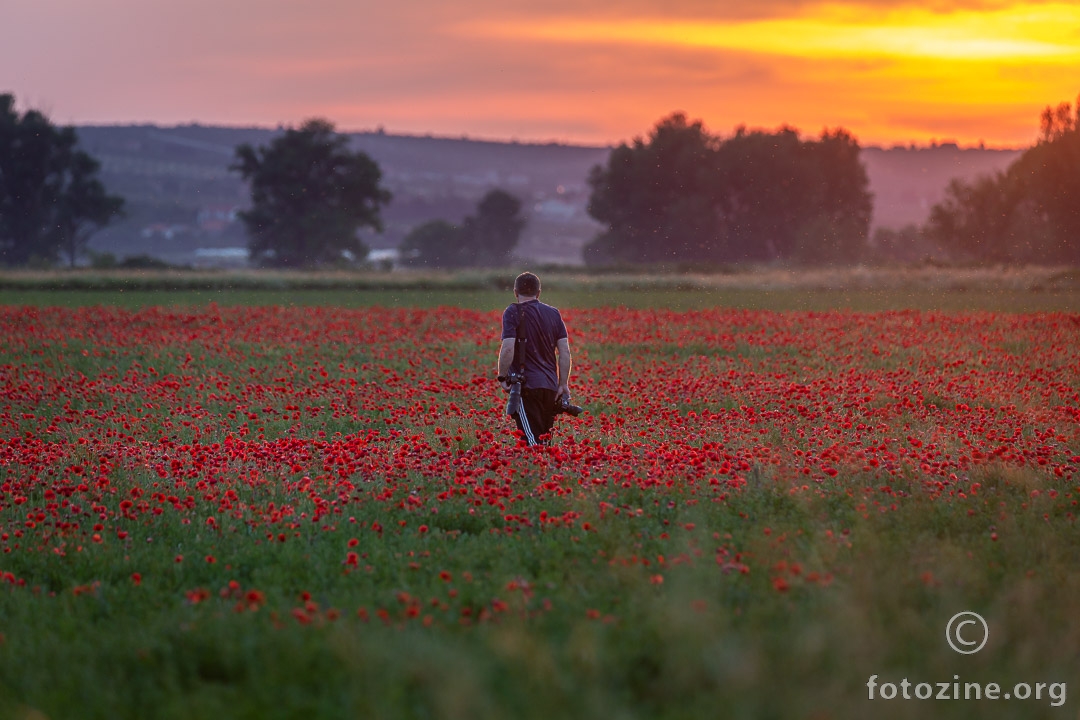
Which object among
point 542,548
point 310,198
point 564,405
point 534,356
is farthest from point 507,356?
point 310,198

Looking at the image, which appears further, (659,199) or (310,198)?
(659,199)

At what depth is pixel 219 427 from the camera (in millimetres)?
13375

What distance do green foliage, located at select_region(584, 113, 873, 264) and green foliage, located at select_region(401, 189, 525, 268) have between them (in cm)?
1897

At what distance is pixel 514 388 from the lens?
441 inches

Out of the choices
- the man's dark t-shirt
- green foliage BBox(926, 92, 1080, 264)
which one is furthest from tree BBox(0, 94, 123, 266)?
the man's dark t-shirt

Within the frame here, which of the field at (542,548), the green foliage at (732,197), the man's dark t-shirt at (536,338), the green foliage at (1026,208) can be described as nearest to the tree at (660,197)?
the green foliage at (732,197)

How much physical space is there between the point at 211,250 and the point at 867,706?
159796 mm

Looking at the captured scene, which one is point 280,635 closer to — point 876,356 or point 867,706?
point 867,706

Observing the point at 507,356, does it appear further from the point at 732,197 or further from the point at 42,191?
the point at 42,191

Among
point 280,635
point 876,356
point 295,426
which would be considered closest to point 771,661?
point 280,635

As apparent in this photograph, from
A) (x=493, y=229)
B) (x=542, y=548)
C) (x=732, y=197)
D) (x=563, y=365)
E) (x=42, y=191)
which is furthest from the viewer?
(x=493, y=229)

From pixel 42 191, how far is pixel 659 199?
57100 mm

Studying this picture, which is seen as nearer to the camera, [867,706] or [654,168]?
[867,706]

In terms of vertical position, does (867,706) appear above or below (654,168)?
below
